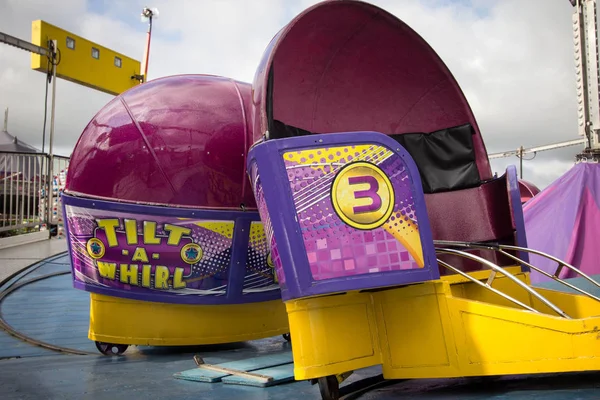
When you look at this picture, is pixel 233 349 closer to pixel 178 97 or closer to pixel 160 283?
pixel 160 283

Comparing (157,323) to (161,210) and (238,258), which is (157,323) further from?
(161,210)

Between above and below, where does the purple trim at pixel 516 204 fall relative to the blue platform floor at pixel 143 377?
above

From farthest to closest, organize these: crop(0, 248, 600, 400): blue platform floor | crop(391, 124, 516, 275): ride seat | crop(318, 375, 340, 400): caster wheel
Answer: crop(391, 124, 516, 275): ride seat → crop(0, 248, 600, 400): blue platform floor → crop(318, 375, 340, 400): caster wheel

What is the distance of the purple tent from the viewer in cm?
865

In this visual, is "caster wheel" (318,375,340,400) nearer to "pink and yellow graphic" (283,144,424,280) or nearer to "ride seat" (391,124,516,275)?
"pink and yellow graphic" (283,144,424,280)

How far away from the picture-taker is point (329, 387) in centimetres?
350

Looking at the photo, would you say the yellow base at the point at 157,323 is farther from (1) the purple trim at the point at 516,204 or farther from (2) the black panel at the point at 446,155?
(1) the purple trim at the point at 516,204

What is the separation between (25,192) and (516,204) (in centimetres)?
1152

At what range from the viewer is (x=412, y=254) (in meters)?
3.40

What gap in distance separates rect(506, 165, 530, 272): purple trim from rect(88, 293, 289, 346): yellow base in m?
2.46

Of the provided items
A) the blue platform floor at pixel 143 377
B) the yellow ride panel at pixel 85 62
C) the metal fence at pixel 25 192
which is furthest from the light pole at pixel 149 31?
the blue platform floor at pixel 143 377

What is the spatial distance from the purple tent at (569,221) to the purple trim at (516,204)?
4.10 meters

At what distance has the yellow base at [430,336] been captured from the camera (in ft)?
11.1

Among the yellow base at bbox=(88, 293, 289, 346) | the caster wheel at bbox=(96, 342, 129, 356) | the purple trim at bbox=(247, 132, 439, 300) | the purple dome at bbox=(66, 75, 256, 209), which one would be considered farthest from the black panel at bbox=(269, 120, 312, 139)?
the caster wheel at bbox=(96, 342, 129, 356)
